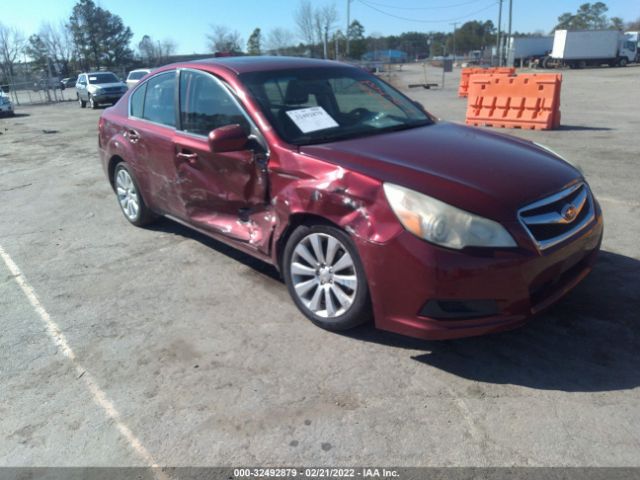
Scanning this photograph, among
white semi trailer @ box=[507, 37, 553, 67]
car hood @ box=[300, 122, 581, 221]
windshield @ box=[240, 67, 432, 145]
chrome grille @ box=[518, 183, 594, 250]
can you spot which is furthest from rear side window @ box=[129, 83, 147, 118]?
white semi trailer @ box=[507, 37, 553, 67]

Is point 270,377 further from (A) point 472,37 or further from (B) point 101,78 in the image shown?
(A) point 472,37

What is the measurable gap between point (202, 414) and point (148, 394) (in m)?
0.40

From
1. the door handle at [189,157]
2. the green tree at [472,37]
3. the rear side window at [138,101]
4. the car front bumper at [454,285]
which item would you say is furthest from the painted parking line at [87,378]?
the green tree at [472,37]

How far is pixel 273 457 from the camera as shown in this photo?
2520 mm

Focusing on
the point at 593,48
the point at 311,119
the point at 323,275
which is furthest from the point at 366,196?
the point at 593,48

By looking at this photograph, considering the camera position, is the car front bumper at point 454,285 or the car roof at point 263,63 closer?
the car front bumper at point 454,285

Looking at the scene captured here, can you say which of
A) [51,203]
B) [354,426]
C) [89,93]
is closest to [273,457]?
[354,426]

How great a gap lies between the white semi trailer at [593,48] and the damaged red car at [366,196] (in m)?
51.6

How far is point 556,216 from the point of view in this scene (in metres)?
3.15

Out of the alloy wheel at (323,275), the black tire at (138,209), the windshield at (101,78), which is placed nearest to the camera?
the alloy wheel at (323,275)

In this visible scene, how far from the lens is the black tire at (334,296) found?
3172mm

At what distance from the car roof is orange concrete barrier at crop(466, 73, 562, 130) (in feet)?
27.2

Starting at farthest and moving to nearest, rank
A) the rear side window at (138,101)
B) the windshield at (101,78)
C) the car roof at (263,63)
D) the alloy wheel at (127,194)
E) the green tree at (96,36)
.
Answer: the green tree at (96,36) → the windshield at (101,78) → the alloy wheel at (127,194) → the rear side window at (138,101) → the car roof at (263,63)

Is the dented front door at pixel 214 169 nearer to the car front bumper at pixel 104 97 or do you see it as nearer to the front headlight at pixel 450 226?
the front headlight at pixel 450 226
